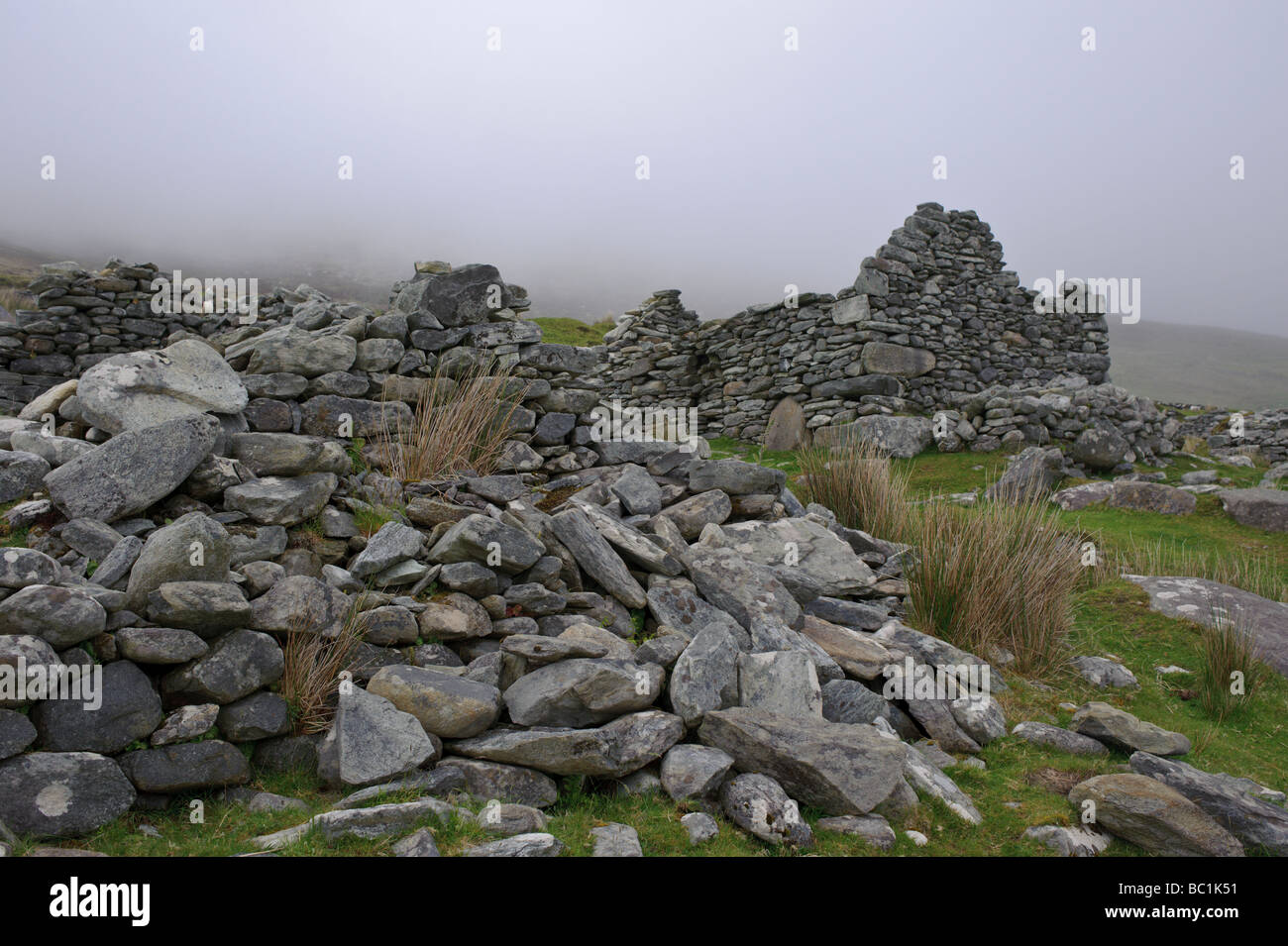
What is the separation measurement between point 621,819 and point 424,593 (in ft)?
6.21

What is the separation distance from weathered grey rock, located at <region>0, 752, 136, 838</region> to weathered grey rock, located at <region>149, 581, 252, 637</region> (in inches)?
25.5

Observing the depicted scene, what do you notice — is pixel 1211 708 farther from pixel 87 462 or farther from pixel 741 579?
pixel 87 462

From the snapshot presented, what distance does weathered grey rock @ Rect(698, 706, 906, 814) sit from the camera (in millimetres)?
3771

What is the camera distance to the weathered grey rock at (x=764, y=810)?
3.52 meters

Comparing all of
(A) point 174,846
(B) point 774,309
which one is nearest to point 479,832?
(A) point 174,846

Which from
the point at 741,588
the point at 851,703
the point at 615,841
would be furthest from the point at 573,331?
the point at 615,841

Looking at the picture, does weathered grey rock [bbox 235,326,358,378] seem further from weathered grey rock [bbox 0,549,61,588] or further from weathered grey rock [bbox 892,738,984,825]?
weathered grey rock [bbox 892,738,984,825]

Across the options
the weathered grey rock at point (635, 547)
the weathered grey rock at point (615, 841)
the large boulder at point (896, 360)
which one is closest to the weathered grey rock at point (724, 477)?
the weathered grey rock at point (635, 547)

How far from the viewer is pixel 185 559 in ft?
12.4

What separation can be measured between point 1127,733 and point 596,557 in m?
3.62

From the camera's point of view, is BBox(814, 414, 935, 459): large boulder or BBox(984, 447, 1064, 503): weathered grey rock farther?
BBox(814, 414, 935, 459): large boulder

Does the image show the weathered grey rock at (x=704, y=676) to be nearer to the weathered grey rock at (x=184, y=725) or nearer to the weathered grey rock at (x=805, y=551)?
the weathered grey rock at (x=805, y=551)

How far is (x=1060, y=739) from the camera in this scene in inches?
193

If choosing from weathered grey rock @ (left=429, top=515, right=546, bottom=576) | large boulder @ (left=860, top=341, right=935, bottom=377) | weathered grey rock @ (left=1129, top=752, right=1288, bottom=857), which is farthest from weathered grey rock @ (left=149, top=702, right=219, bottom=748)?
large boulder @ (left=860, top=341, right=935, bottom=377)
